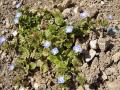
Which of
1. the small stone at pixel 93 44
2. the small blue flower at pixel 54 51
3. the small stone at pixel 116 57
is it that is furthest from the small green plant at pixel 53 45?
the small stone at pixel 116 57

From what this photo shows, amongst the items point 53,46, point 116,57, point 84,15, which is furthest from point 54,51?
point 116,57

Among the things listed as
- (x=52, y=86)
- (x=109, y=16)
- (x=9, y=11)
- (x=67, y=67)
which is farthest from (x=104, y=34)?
(x=9, y=11)

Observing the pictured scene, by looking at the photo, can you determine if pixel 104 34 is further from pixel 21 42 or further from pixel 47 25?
pixel 21 42

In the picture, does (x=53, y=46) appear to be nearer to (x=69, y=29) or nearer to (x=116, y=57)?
(x=69, y=29)

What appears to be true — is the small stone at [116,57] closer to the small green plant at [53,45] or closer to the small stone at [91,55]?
the small stone at [91,55]

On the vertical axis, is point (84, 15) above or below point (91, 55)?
above

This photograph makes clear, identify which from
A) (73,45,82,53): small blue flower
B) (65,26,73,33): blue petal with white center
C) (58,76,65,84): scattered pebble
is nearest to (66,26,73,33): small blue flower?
(65,26,73,33): blue petal with white center

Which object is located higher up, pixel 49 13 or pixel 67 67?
pixel 49 13
